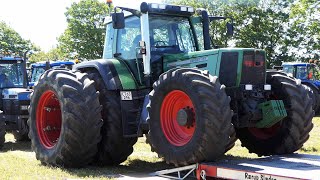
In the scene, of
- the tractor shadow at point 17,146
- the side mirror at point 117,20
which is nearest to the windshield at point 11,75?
the tractor shadow at point 17,146

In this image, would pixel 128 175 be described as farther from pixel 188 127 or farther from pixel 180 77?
pixel 180 77

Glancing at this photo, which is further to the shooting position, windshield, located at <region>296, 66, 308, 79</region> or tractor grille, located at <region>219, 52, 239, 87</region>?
windshield, located at <region>296, 66, 308, 79</region>

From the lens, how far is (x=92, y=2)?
4494 centimetres

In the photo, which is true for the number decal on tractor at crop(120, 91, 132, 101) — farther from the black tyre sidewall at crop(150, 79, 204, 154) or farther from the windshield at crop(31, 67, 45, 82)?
the windshield at crop(31, 67, 45, 82)

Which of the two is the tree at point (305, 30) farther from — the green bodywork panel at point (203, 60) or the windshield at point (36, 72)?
the green bodywork panel at point (203, 60)

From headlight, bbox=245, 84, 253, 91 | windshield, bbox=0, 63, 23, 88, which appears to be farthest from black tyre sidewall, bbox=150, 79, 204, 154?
windshield, bbox=0, 63, 23, 88

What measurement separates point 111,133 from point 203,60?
2.01 meters

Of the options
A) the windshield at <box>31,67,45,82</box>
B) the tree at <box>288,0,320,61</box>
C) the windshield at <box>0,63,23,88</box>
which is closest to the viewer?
the windshield at <box>0,63,23,88</box>

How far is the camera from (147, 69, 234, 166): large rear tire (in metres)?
5.93

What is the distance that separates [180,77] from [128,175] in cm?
195

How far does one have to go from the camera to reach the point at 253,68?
7.14 metres

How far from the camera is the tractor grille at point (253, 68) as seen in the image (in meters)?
7.04

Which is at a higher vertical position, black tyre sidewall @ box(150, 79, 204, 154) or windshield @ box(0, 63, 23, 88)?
windshield @ box(0, 63, 23, 88)

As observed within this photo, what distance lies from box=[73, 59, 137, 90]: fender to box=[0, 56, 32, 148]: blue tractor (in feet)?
14.5
